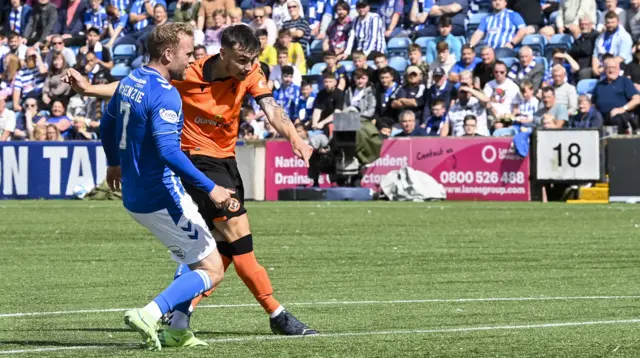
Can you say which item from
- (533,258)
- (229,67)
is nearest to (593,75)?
(533,258)

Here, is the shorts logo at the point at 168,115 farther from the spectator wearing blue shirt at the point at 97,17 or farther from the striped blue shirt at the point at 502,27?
the spectator wearing blue shirt at the point at 97,17

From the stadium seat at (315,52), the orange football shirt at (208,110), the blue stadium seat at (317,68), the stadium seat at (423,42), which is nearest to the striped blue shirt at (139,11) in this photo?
the stadium seat at (315,52)

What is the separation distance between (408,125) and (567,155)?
3.14m

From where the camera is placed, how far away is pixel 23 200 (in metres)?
25.5

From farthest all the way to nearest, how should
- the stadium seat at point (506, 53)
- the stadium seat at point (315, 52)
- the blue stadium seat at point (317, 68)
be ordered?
the stadium seat at point (315, 52)
the blue stadium seat at point (317, 68)
the stadium seat at point (506, 53)

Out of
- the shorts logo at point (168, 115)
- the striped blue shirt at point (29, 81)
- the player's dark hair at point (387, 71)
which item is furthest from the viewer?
the striped blue shirt at point (29, 81)

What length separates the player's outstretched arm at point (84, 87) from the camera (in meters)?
8.56

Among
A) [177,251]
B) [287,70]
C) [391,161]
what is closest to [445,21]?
[287,70]

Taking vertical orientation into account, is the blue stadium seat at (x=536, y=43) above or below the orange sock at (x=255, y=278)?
above

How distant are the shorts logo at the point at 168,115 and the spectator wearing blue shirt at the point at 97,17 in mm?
26008

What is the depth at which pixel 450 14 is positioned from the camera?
28.6 metres

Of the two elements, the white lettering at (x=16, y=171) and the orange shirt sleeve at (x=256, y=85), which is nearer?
the orange shirt sleeve at (x=256, y=85)

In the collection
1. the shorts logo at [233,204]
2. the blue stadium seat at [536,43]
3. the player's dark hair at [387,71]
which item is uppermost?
the blue stadium seat at [536,43]

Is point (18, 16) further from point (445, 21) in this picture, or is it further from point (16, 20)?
point (445, 21)
